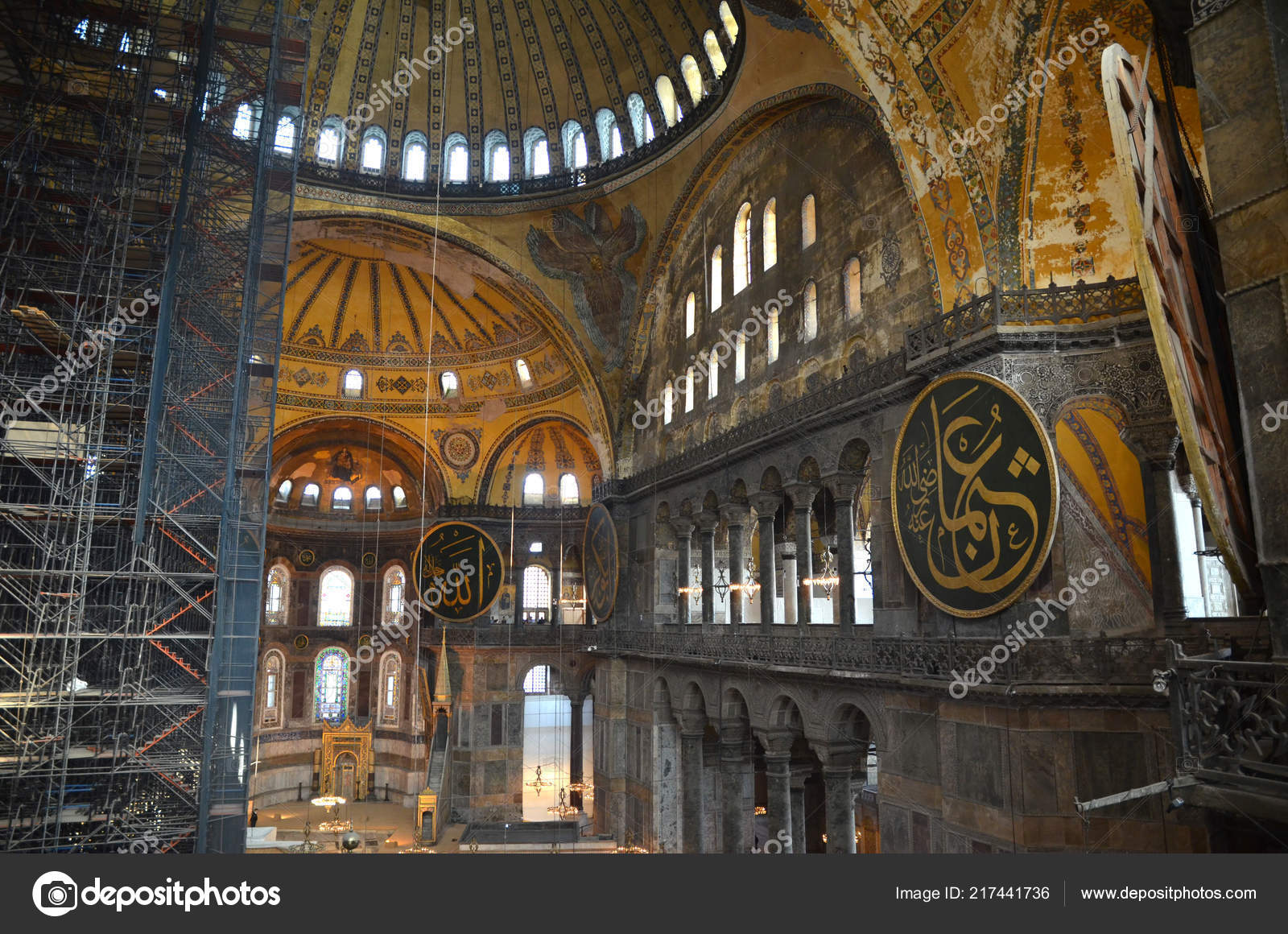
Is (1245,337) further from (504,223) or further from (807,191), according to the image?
(504,223)

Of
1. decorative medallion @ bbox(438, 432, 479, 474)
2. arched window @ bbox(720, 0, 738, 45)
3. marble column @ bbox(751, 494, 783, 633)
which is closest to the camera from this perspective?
marble column @ bbox(751, 494, 783, 633)

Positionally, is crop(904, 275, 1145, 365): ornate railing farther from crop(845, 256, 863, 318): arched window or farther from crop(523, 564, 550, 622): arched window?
crop(523, 564, 550, 622): arched window

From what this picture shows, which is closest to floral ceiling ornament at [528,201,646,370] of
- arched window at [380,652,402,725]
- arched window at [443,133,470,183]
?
arched window at [443,133,470,183]

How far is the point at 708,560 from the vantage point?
1744cm

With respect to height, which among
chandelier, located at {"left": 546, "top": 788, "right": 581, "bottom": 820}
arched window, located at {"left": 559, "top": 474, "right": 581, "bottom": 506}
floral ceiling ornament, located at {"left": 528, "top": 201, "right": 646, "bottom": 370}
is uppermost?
floral ceiling ornament, located at {"left": 528, "top": 201, "right": 646, "bottom": 370}

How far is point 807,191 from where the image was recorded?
1418 cm

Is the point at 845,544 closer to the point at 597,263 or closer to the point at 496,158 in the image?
the point at 597,263

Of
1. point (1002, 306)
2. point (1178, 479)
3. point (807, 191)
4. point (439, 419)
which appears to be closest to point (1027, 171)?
point (1002, 306)

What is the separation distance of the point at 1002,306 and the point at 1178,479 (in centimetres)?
239

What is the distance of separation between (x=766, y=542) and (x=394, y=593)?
1706cm

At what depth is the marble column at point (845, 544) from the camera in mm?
12055

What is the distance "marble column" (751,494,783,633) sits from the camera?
14633mm

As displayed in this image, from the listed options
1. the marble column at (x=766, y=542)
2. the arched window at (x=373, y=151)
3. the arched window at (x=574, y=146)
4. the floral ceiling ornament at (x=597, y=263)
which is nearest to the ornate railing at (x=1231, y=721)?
the marble column at (x=766, y=542)

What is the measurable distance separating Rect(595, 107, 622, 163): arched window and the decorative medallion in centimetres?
886
